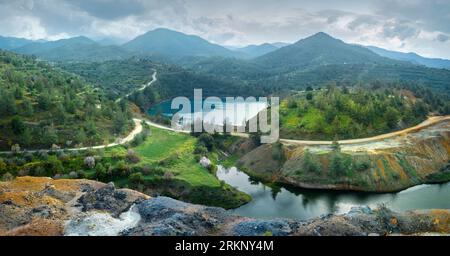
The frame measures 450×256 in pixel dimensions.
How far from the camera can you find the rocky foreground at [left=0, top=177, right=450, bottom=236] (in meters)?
26.7

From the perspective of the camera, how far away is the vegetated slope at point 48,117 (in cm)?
6206

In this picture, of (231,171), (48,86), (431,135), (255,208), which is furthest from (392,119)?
(48,86)

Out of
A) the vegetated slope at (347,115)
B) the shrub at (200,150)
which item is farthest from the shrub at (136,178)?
the vegetated slope at (347,115)

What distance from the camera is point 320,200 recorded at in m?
54.9

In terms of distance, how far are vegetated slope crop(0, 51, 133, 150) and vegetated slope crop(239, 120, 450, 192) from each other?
83.2 feet

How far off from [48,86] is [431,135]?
Result: 7207cm

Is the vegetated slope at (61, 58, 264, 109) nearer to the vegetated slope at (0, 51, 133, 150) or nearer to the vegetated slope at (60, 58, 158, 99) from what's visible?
the vegetated slope at (60, 58, 158, 99)

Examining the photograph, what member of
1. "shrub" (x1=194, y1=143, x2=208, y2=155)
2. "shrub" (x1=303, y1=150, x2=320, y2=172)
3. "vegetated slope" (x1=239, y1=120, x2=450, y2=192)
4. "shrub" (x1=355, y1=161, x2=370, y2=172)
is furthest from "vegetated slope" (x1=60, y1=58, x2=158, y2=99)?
"shrub" (x1=355, y1=161, x2=370, y2=172)

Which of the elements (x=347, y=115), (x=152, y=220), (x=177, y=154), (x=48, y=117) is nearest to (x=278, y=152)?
(x=177, y=154)

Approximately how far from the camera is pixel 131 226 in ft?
92.6

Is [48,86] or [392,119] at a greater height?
[48,86]

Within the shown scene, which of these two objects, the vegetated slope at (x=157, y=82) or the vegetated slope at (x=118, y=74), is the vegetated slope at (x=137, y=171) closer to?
the vegetated slope at (x=118, y=74)

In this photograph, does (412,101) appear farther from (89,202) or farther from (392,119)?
(89,202)

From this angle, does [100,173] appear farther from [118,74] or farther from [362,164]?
[118,74]
